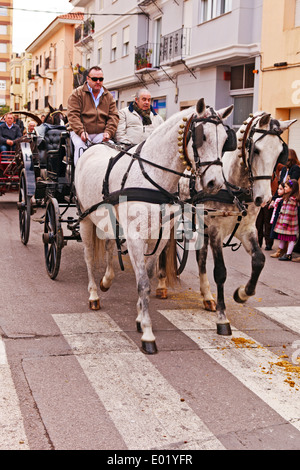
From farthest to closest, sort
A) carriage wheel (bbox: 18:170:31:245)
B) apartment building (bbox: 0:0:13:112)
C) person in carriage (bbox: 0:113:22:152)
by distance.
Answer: apartment building (bbox: 0:0:13:112), person in carriage (bbox: 0:113:22:152), carriage wheel (bbox: 18:170:31:245)

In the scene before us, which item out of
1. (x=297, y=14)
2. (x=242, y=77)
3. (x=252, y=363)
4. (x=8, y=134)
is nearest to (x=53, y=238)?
(x=252, y=363)

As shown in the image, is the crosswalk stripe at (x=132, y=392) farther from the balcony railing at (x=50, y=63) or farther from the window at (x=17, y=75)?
the window at (x=17, y=75)

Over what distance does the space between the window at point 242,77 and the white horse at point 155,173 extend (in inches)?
512

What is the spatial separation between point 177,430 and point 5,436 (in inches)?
40.1

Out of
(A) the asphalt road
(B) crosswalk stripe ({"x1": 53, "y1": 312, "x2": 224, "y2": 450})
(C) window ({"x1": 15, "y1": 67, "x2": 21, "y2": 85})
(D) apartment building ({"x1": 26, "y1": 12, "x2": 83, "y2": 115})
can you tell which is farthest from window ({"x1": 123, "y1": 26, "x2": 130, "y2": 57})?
(C) window ({"x1": 15, "y1": 67, "x2": 21, "y2": 85})

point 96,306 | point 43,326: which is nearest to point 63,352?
point 43,326

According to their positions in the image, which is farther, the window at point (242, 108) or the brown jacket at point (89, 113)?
the window at point (242, 108)

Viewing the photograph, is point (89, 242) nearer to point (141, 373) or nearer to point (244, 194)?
point (244, 194)

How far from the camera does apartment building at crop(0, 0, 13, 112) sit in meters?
84.8

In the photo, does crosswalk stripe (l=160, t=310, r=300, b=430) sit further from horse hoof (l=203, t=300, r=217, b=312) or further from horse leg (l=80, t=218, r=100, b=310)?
horse leg (l=80, t=218, r=100, b=310)

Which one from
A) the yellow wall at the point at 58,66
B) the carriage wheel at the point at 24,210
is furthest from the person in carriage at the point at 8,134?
the yellow wall at the point at 58,66

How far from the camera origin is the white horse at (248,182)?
5.75 meters

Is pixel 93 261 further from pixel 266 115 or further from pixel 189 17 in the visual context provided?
pixel 189 17

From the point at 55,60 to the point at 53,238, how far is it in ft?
141
